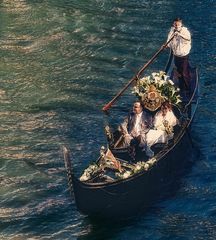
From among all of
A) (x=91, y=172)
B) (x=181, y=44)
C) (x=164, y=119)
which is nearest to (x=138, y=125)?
(x=164, y=119)

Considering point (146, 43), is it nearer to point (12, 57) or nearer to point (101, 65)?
point (101, 65)

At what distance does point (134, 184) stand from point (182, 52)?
6.70 m

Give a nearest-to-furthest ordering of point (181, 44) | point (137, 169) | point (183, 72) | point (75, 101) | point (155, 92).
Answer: point (137, 169) → point (155, 92) → point (181, 44) → point (183, 72) → point (75, 101)

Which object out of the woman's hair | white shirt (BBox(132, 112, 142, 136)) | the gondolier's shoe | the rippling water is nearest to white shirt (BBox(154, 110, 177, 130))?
the woman's hair

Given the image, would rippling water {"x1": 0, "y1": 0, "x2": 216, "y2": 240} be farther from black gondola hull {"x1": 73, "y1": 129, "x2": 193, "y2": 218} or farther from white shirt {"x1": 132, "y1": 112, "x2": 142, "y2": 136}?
white shirt {"x1": 132, "y1": 112, "x2": 142, "y2": 136}

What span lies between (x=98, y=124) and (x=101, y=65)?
598 centimetres

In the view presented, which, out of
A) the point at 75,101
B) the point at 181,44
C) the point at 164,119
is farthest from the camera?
the point at 75,101

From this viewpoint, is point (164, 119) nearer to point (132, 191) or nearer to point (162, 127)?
point (162, 127)

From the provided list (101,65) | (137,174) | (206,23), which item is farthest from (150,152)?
(206,23)

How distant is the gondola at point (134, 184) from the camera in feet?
44.4

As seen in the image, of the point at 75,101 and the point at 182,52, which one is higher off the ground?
the point at 182,52

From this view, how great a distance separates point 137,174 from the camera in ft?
46.8


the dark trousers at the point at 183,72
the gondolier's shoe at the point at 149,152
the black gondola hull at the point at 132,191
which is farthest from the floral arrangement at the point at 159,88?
the dark trousers at the point at 183,72

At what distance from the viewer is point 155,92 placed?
16500 mm
